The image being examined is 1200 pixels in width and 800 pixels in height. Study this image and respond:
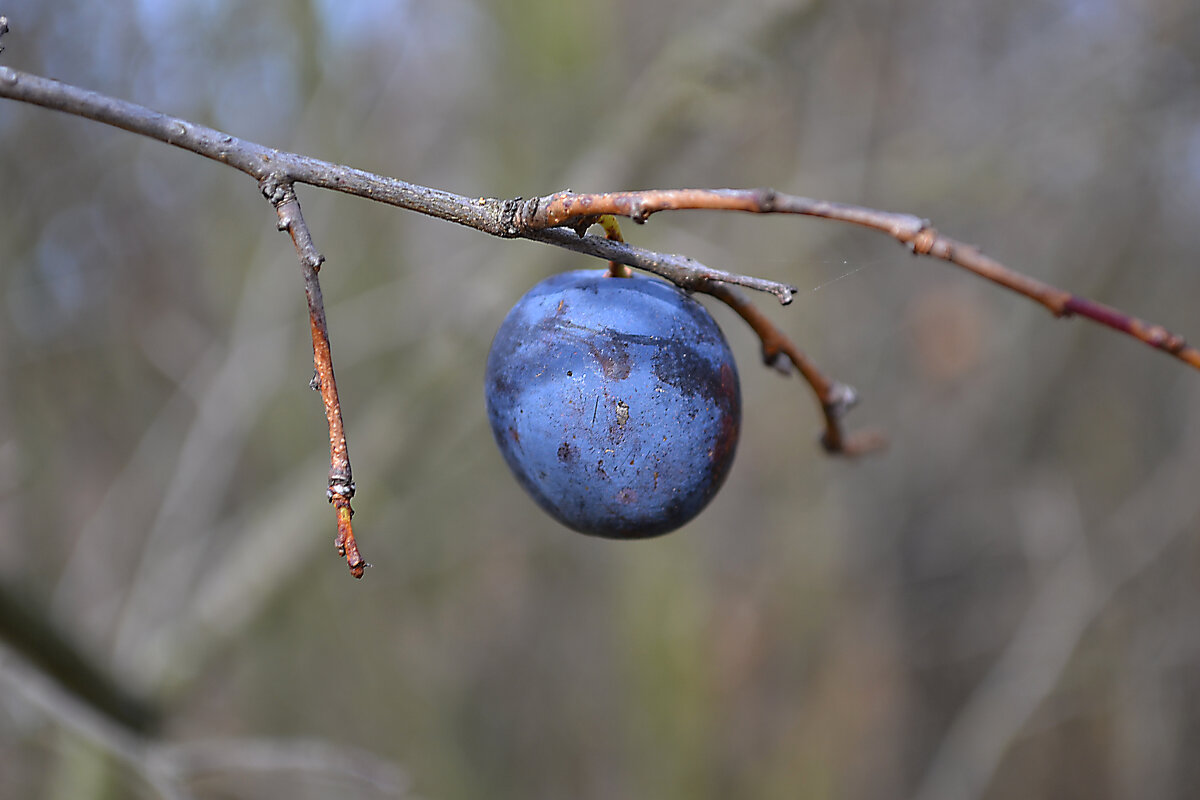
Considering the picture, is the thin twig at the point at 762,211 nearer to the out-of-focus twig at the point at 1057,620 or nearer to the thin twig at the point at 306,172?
the thin twig at the point at 306,172

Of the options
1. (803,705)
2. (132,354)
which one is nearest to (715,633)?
(803,705)

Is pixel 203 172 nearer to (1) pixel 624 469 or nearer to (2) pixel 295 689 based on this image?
(2) pixel 295 689

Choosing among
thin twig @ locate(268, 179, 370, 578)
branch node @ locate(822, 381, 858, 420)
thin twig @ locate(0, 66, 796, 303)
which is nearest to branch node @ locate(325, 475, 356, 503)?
thin twig @ locate(268, 179, 370, 578)

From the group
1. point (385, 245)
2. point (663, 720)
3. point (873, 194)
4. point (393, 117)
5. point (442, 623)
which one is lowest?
point (663, 720)

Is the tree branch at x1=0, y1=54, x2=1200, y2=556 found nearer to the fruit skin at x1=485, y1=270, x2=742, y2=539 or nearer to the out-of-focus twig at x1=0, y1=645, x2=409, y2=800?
the fruit skin at x1=485, y1=270, x2=742, y2=539

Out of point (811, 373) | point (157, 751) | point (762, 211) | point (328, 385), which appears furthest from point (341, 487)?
point (157, 751)

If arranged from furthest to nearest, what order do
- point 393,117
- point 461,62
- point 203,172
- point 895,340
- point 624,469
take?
point 895,340 → point 393,117 → point 461,62 → point 203,172 → point 624,469
